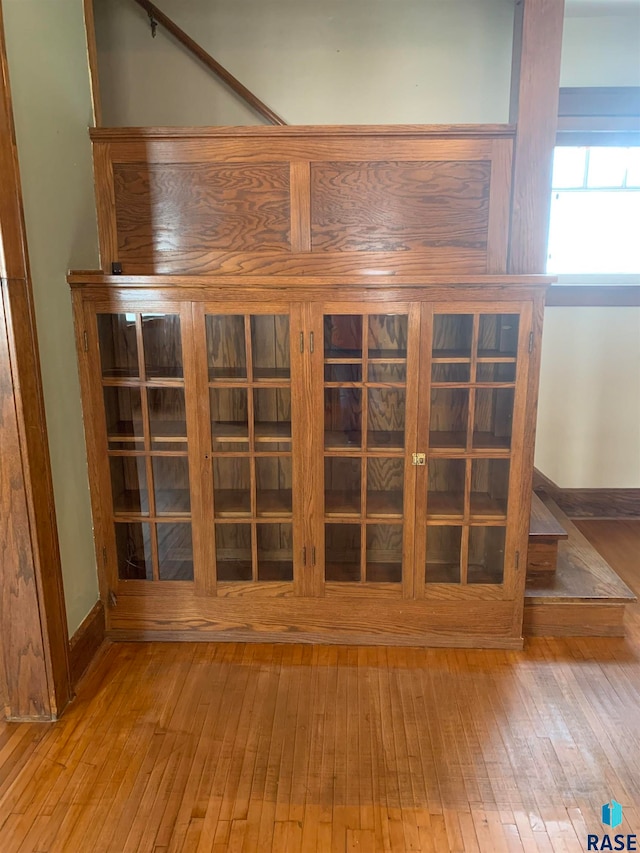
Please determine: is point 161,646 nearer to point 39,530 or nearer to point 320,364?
point 39,530

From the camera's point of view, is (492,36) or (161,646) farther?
(492,36)

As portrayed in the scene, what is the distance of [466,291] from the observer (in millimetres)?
2172

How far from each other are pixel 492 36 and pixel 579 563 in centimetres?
248

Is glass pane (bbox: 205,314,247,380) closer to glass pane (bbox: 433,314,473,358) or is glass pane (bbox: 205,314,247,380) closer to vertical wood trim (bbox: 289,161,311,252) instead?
vertical wood trim (bbox: 289,161,311,252)

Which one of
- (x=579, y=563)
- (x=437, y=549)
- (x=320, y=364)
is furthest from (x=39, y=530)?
(x=579, y=563)

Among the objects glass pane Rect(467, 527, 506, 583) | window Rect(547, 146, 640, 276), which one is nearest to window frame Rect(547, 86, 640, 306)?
window Rect(547, 146, 640, 276)

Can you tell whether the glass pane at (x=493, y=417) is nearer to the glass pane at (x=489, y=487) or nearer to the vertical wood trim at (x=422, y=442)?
the glass pane at (x=489, y=487)

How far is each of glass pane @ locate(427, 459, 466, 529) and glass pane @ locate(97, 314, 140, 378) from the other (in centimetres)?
125

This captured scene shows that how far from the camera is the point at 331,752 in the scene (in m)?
1.92

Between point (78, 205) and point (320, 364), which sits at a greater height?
point (78, 205)

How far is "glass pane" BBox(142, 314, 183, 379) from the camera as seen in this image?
2264 millimetres

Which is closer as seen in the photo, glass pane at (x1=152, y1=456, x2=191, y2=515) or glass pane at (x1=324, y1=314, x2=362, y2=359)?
glass pane at (x1=324, y1=314, x2=362, y2=359)

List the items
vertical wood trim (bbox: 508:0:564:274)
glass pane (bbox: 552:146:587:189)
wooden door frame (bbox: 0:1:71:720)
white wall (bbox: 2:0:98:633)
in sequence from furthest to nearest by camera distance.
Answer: glass pane (bbox: 552:146:587:189) < vertical wood trim (bbox: 508:0:564:274) < white wall (bbox: 2:0:98:633) < wooden door frame (bbox: 0:1:71:720)

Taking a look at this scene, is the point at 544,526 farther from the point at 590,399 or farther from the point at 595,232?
the point at 595,232
